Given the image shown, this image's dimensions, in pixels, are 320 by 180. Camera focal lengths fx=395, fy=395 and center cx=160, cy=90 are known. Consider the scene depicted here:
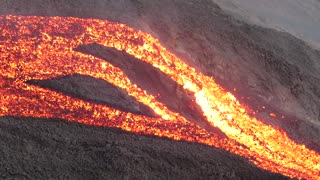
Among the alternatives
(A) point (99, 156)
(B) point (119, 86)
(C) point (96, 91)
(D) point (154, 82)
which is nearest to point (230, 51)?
(D) point (154, 82)

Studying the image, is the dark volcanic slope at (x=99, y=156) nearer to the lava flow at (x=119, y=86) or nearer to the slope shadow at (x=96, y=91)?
the lava flow at (x=119, y=86)

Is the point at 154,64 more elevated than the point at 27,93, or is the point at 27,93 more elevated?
the point at 154,64

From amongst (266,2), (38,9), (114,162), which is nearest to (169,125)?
(114,162)

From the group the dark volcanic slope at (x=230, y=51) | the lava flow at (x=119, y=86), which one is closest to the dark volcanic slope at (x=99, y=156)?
the lava flow at (x=119, y=86)

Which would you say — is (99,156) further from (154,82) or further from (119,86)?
(154,82)

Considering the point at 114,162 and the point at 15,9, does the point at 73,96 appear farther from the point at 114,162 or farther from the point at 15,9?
the point at 15,9

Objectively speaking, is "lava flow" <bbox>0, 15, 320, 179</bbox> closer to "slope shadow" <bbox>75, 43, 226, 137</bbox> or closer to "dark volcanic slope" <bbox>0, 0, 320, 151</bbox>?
"slope shadow" <bbox>75, 43, 226, 137</bbox>
